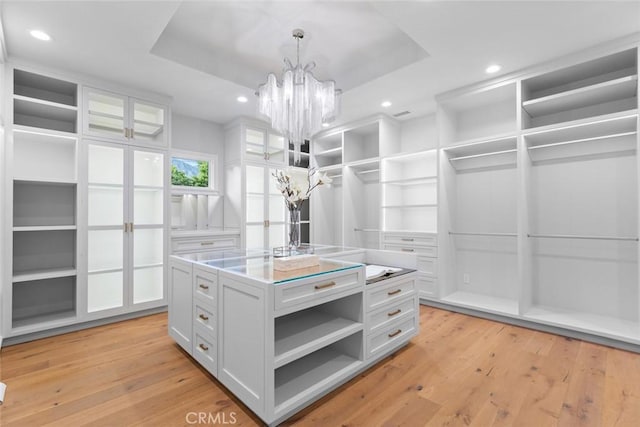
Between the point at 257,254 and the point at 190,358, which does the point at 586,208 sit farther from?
the point at 190,358

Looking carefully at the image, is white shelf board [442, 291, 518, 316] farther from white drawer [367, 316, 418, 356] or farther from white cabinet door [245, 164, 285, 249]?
white cabinet door [245, 164, 285, 249]

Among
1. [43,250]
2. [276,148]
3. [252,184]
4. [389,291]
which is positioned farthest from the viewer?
[276,148]

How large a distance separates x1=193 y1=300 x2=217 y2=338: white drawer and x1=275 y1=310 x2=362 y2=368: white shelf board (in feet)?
1.37

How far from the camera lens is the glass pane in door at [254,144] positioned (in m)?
4.51

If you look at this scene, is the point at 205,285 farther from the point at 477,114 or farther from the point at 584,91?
the point at 477,114

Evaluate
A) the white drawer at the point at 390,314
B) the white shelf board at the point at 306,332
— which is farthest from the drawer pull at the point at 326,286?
the white drawer at the point at 390,314

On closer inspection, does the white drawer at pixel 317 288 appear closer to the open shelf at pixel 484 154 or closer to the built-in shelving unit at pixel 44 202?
the open shelf at pixel 484 154

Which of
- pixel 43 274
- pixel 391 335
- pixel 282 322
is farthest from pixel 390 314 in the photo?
pixel 43 274

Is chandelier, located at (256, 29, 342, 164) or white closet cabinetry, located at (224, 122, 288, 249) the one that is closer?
chandelier, located at (256, 29, 342, 164)

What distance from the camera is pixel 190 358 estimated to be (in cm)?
234

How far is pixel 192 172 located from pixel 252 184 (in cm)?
88

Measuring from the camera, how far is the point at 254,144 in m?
4.59

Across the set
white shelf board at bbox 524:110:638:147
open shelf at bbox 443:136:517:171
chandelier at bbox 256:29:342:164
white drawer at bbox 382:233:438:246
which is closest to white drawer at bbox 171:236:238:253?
chandelier at bbox 256:29:342:164

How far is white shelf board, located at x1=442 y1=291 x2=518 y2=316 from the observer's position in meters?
3.18
